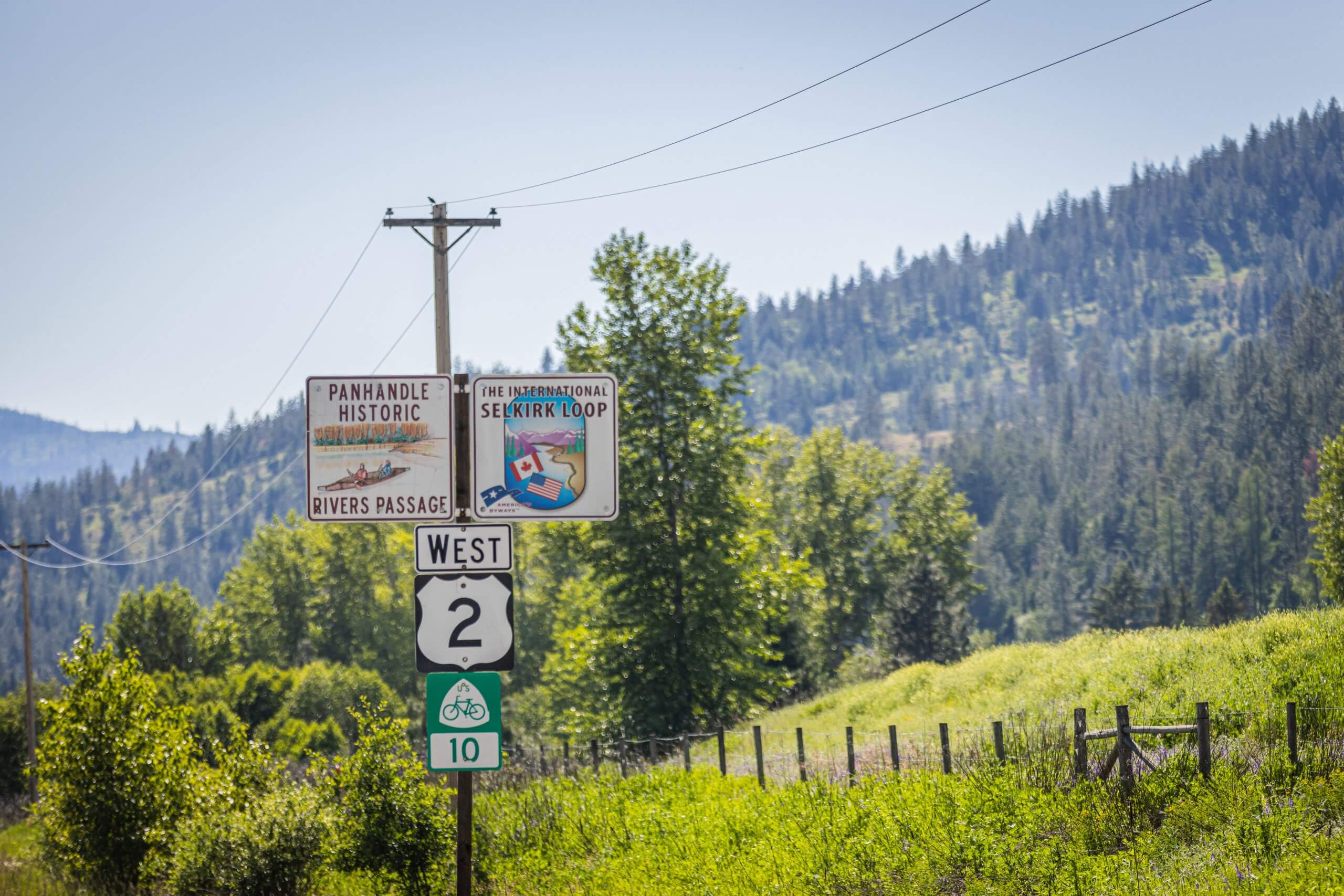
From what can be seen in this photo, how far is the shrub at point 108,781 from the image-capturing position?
1567 centimetres

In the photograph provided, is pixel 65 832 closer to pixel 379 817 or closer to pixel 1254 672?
pixel 379 817

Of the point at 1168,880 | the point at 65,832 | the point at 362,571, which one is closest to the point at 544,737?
the point at 362,571

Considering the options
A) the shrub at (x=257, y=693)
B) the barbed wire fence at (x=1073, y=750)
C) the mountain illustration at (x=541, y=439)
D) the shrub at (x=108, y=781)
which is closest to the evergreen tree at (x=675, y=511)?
the barbed wire fence at (x=1073, y=750)

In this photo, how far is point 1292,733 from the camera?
30.3 feet

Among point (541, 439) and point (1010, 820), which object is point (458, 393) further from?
point (1010, 820)

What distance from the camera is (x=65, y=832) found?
15961mm

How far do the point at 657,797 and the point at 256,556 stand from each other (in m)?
63.3

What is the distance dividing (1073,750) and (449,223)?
8.66 m

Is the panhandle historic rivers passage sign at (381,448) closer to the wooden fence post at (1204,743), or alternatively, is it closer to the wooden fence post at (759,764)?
the wooden fence post at (1204,743)

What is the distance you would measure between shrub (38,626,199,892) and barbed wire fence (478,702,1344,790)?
6530mm

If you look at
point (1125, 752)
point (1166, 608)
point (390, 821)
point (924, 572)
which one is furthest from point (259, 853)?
point (1166, 608)

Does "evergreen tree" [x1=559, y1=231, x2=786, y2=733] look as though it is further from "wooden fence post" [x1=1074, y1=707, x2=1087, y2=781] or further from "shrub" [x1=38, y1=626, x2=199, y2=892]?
"wooden fence post" [x1=1074, y1=707, x2=1087, y2=781]

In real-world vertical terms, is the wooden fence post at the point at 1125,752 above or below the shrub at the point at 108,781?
above

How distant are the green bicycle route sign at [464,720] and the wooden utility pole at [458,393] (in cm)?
18
